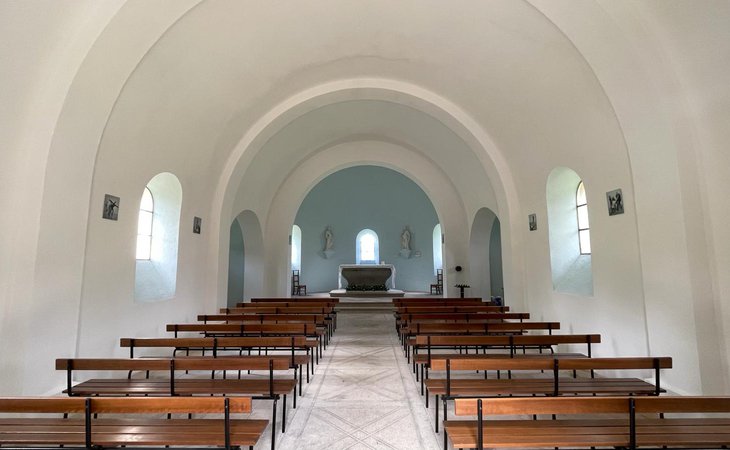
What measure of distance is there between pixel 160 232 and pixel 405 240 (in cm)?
1396

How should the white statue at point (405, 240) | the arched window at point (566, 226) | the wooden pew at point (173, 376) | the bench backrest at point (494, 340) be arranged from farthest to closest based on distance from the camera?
the white statue at point (405, 240), the arched window at point (566, 226), the bench backrest at point (494, 340), the wooden pew at point (173, 376)

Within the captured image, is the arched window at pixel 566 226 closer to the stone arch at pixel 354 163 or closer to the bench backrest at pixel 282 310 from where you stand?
the bench backrest at pixel 282 310

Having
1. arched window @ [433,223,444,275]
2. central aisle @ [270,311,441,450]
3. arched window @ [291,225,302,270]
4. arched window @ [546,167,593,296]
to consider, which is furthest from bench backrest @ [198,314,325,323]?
arched window @ [433,223,444,275]

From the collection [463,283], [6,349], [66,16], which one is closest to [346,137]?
[463,283]

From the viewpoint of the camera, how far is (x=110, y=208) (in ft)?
16.8

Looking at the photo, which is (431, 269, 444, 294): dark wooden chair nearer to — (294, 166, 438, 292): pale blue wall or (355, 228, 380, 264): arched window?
(294, 166, 438, 292): pale blue wall

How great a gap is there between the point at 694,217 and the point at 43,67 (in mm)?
6502

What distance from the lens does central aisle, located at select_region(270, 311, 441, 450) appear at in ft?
10.9

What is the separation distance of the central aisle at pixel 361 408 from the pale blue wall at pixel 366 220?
1298 cm

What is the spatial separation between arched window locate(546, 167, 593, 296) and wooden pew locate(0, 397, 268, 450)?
20.1 feet

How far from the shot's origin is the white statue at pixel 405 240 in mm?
19688

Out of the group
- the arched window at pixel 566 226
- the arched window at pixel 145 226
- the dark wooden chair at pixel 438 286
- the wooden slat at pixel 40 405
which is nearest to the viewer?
the wooden slat at pixel 40 405

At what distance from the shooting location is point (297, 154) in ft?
39.3

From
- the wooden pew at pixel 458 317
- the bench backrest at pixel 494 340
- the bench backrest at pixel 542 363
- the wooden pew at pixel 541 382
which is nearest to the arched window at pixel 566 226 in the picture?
the wooden pew at pixel 458 317
